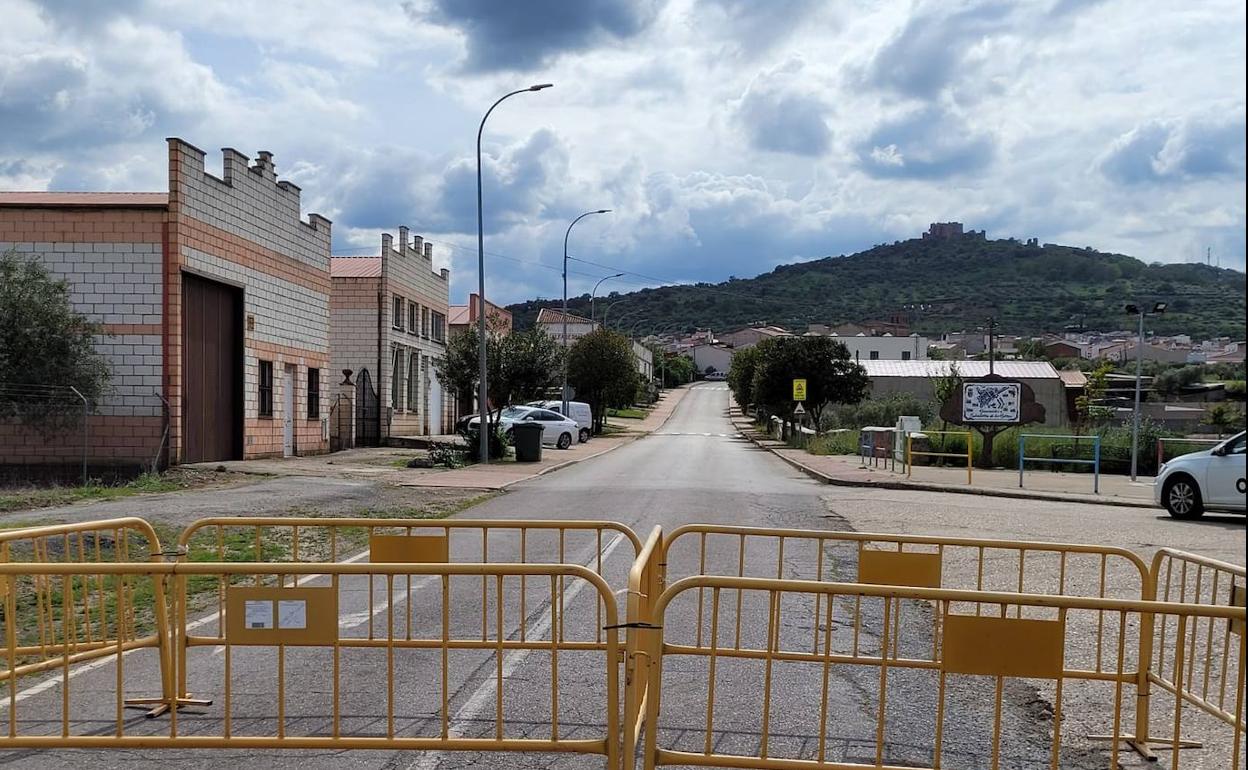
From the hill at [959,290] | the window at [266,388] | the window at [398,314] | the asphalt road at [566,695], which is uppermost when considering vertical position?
the hill at [959,290]

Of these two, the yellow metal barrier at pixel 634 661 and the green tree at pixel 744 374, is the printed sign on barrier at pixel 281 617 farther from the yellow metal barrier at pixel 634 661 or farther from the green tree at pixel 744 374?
the green tree at pixel 744 374

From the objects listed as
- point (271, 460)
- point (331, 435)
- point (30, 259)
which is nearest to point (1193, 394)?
point (331, 435)

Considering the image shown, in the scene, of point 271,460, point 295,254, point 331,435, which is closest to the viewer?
point 271,460

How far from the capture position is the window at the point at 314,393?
3350cm

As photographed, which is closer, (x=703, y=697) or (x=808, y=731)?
(x=808, y=731)

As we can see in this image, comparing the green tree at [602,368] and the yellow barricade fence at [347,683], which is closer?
the yellow barricade fence at [347,683]

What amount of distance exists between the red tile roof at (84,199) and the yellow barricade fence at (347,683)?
19.7 m

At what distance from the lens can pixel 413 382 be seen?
46094mm

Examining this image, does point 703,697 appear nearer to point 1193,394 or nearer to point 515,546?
point 515,546

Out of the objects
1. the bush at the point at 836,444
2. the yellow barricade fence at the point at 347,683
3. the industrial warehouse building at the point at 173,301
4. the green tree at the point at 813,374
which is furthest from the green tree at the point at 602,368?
the yellow barricade fence at the point at 347,683

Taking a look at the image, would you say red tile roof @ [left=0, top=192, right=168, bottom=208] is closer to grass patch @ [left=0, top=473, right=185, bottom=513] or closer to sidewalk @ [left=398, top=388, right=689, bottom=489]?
grass patch @ [left=0, top=473, right=185, bottom=513]

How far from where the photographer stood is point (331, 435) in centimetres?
3684

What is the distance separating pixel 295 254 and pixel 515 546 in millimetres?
21811

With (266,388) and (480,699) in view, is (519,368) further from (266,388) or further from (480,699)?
(480,699)
